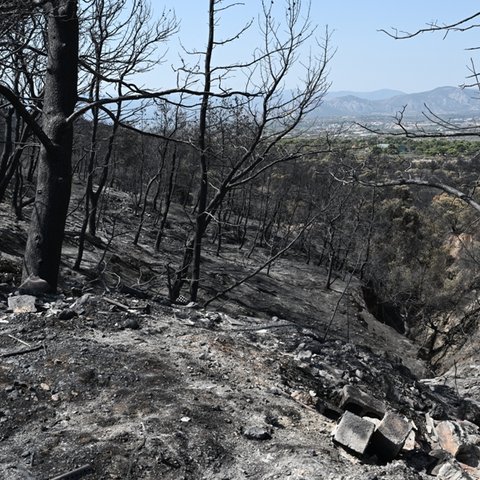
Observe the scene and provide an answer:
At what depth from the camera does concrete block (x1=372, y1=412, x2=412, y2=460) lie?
3.62m

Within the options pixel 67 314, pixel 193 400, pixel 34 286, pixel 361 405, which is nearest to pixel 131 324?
pixel 67 314

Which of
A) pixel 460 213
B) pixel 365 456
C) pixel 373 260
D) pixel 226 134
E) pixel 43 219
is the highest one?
pixel 226 134

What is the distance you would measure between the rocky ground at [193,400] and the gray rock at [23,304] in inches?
0.5

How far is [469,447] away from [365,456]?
1.09 meters

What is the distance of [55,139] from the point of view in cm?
538

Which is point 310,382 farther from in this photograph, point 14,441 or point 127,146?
point 127,146

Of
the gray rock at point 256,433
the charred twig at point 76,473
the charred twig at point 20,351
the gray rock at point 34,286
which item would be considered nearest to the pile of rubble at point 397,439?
the gray rock at point 256,433

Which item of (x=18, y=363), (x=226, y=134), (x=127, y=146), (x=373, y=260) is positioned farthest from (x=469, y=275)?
(x=18, y=363)

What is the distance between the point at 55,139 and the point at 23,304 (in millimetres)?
1687

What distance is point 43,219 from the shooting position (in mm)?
Answer: 5469

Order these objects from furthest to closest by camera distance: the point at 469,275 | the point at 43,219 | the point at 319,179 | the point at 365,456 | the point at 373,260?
the point at 319,179 < the point at 373,260 < the point at 469,275 < the point at 43,219 < the point at 365,456

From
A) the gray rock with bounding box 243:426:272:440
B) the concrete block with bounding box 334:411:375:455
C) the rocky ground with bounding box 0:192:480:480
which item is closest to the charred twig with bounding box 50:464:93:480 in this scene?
the rocky ground with bounding box 0:192:480:480

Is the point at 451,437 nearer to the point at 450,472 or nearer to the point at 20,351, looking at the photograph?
the point at 450,472

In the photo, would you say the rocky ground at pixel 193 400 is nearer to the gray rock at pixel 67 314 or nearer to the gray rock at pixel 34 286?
the gray rock at pixel 67 314
